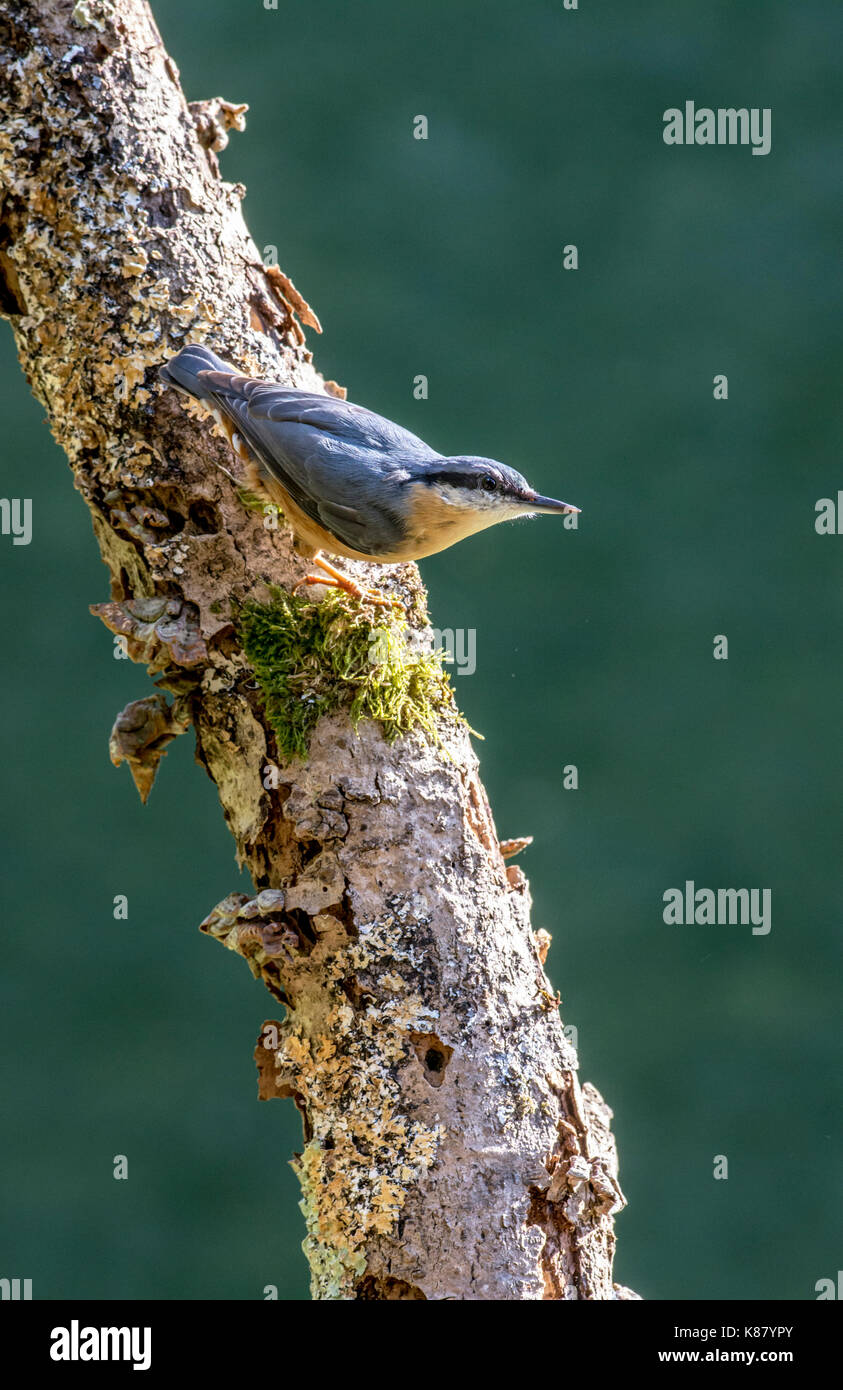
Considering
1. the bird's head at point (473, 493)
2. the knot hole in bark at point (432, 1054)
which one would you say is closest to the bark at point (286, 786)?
the knot hole in bark at point (432, 1054)

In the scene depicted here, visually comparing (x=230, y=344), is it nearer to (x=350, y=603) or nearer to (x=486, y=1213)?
(x=350, y=603)

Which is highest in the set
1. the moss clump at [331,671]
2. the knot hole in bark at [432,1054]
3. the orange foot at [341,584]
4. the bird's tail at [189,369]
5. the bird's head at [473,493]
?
the bird's tail at [189,369]

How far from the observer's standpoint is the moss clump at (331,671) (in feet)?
7.46

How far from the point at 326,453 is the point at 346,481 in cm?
7

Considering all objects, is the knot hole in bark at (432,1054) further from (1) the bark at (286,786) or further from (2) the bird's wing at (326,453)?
(2) the bird's wing at (326,453)

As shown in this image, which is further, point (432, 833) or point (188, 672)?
point (188, 672)

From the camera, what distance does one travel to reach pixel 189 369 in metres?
2.32

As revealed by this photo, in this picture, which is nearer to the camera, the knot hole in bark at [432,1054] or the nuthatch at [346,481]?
the knot hole in bark at [432,1054]

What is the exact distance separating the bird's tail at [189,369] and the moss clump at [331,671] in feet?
1.29

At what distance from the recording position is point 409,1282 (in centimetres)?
202

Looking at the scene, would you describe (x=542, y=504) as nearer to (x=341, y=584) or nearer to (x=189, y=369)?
(x=341, y=584)

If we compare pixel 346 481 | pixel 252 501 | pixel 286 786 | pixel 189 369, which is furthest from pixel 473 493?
pixel 286 786

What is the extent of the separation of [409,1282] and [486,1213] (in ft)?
0.54
